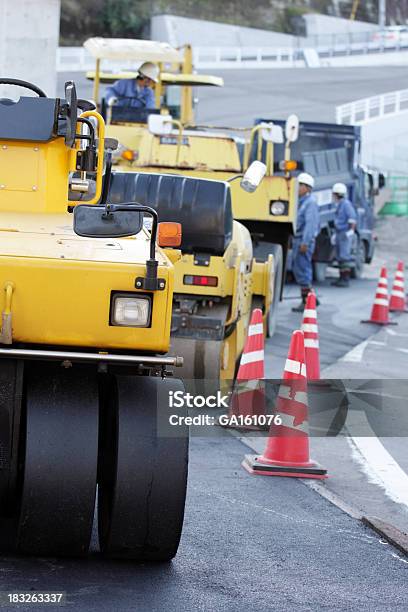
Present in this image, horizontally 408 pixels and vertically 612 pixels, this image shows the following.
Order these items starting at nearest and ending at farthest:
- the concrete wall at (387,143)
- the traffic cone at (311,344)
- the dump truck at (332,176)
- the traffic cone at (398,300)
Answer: the traffic cone at (311,344) → the traffic cone at (398,300) → the dump truck at (332,176) → the concrete wall at (387,143)

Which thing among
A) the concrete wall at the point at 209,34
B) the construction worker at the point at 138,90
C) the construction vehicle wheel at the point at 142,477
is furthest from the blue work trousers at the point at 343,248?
the concrete wall at the point at 209,34

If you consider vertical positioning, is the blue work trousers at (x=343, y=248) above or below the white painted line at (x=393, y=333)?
above

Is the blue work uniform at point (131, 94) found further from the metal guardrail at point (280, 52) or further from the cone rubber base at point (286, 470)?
the metal guardrail at point (280, 52)

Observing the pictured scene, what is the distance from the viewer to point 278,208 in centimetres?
1677

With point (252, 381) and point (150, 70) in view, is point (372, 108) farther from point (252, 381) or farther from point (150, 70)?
point (252, 381)

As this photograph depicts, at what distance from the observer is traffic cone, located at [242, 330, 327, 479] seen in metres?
9.00

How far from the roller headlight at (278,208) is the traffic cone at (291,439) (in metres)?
Result: 7.66

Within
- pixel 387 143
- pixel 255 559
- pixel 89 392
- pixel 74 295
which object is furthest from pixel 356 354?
A: pixel 387 143

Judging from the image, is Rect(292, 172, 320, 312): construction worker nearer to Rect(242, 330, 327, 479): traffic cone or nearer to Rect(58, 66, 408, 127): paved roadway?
Rect(242, 330, 327, 479): traffic cone

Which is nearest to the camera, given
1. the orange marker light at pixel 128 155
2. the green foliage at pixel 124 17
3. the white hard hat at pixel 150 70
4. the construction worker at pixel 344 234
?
the orange marker light at pixel 128 155

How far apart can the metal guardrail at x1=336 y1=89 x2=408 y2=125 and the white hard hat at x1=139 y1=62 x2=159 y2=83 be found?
30.7m

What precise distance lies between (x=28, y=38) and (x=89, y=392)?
16828 millimetres

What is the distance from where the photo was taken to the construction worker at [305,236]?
67.8ft

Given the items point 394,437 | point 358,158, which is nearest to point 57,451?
point 394,437
